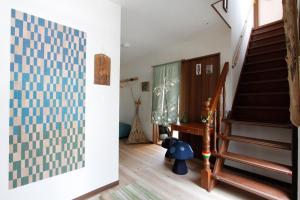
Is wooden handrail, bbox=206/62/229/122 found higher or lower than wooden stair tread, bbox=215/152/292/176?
higher

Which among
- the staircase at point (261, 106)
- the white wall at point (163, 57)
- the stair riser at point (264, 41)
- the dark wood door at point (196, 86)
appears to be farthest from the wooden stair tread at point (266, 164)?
the stair riser at point (264, 41)

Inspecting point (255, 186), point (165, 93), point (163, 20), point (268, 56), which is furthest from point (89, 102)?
point (268, 56)

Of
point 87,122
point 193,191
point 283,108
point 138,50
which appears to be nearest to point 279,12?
point 283,108

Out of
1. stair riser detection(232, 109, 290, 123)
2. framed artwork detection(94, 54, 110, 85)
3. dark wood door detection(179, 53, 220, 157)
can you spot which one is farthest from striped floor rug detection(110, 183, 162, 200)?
stair riser detection(232, 109, 290, 123)

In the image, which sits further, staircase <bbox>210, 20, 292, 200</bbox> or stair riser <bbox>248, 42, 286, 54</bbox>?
stair riser <bbox>248, 42, 286, 54</bbox>

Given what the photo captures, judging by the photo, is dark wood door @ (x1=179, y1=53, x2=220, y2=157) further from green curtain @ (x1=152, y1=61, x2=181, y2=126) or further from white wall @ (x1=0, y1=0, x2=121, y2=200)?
white wall @ (x1=0, y1=0, x2=121, y2=200)

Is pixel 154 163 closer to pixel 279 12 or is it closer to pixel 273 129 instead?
pixel 273 129

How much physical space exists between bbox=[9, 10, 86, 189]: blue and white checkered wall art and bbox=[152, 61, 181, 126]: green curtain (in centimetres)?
210

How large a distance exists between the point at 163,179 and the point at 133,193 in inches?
20.8

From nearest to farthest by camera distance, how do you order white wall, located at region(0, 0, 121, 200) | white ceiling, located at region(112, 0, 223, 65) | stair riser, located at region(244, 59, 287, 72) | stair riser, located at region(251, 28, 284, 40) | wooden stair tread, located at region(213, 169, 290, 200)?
white wall, located at region(0, 0, 121, 200), wooden stair tread, located at region(213, 169, 290, 200), white ceiling, located at region(112, 0, 223, 65), stair riser, located at region(244, 59, 287, 72), stair riser, located at region(251, 28, 284, 40)

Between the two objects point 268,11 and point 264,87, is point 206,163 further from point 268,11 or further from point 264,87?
point 268,11

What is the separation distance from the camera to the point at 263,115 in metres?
2.34

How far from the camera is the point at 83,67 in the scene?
186cm

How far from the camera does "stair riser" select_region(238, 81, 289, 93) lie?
2.40 metres
